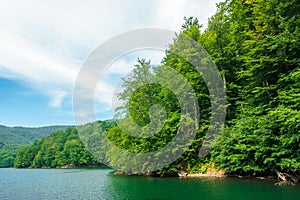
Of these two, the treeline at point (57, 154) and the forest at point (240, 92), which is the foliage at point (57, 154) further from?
the forest at point (240, 92)

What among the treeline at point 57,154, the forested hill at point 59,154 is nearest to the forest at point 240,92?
the forested hill at point 59,154

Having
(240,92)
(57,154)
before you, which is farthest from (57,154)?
(240,92)

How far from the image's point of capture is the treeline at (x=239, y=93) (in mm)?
16391

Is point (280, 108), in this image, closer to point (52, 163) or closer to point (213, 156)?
point (213, 156)

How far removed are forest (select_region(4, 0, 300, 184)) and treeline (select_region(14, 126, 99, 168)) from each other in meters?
39.4

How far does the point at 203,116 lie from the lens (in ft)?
79.5

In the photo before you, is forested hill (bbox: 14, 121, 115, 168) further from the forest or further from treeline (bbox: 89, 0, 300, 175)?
treeline (bbox: 89, 0, 300, 175)

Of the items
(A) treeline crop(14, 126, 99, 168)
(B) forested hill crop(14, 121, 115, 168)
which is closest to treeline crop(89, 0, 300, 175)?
(B) forested hill crop(14, 121, 115, 168)

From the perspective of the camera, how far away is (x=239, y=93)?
22.5 metres

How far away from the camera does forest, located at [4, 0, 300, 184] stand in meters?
16.4

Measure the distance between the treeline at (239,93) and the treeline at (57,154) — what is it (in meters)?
41.4

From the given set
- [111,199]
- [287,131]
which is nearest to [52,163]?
[111,199]

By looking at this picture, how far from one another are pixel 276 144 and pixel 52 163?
74047 millimetres

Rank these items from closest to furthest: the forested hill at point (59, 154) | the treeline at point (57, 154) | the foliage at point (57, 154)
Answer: the forested hill at point (59, 154), the treeline at point (57, 154), the foliage at point (57, 154)
